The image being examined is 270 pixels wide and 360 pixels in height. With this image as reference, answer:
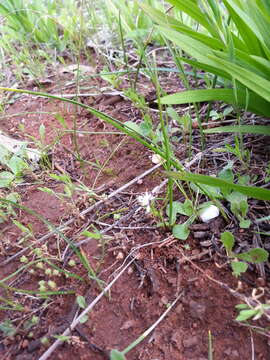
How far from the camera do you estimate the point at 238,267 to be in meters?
0.74

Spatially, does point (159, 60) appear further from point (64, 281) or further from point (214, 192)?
point (64, 281)

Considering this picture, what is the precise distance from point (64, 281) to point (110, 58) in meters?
1.22

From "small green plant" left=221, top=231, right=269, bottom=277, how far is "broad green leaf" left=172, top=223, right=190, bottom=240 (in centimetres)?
11

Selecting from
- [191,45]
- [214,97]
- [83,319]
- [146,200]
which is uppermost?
[191,45]

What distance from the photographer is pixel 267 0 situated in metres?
0.97

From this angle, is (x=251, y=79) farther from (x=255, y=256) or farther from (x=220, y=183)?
(x=255, y=256)

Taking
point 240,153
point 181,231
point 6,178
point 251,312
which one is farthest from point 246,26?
point 6,178

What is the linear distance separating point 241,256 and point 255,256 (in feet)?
0.10

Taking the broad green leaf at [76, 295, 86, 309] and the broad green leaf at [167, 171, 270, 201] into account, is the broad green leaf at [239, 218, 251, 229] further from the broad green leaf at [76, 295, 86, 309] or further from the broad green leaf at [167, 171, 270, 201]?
the broad green leaf at [76, 295, 86, 309]

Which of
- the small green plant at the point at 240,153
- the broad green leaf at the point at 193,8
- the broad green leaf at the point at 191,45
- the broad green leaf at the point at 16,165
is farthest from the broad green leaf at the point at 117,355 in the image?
the broad green leaf at the point at 193,8

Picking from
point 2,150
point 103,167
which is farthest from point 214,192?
point 2,150

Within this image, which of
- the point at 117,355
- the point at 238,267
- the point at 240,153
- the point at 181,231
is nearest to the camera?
the point at 117,355

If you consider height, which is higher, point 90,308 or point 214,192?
point 214,192

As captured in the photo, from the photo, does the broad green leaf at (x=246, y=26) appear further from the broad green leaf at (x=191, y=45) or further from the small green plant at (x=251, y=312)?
the small green plant at (x=251, y=312)
